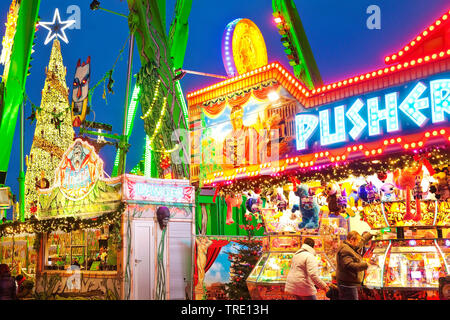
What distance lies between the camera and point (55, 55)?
105ft

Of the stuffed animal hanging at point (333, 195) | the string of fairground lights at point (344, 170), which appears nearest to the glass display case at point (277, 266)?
the stuffed animal hanging at point (333, 195)

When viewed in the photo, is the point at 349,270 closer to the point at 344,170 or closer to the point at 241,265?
the point at 344,170

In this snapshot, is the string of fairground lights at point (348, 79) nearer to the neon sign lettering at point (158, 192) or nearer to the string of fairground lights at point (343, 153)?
the string of fairground lights at point (343, 153)

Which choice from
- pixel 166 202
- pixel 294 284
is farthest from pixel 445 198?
pixel 166 202

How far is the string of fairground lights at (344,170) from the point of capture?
922 centimetres

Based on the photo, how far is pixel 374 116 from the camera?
379 inches

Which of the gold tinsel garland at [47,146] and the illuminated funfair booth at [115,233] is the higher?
the gold tinsel garland at [47,146]

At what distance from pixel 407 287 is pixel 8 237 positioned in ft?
58.3

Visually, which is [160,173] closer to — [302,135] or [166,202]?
[166,202]

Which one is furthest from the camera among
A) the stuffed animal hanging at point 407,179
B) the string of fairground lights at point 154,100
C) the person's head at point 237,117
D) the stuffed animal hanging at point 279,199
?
the string of fairground lights at point 154,100

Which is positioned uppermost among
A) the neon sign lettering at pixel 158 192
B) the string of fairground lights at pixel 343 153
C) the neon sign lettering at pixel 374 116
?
the neon sign lettering at pixel 374 116

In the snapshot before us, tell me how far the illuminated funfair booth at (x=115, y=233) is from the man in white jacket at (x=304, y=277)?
21.7ft

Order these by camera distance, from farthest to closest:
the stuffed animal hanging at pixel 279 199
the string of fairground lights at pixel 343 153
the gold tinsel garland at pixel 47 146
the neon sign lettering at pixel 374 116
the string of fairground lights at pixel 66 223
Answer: the gold tinsel garland at pixel 47 146, the string of fairground lights at pixel 66 223, the stuffed animal hanging at pixel 279 199, the string of fairground lights at pixel 343 153, the neon sign lettering at pixel 374 116

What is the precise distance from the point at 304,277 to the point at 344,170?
317 centimetres
